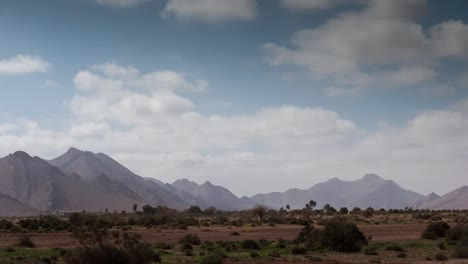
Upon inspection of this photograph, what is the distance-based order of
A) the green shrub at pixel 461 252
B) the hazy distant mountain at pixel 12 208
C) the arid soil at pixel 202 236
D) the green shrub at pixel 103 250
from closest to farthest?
the green shrub at pixel 103 250 < the green shrub at pixel 461 252 < the arid soil at pixel 202 236 < the hazy distant mountain at pixel 12 208

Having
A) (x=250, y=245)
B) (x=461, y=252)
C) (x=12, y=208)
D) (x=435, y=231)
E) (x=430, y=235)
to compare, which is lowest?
(x=461, y=252)

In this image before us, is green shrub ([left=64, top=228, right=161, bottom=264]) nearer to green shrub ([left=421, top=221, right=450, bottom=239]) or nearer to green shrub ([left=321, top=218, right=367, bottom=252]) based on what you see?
green shrub ([left=321, top=218, right=367, bottom=252])

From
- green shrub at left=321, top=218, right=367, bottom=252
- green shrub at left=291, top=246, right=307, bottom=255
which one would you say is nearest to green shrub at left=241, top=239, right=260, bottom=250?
green shrub at left=291, top=246, right=307, bottom=255

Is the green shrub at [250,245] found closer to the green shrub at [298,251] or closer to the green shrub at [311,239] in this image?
the green shrub at [311,239]

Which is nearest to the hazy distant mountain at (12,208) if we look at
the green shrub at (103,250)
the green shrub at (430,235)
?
the green shrub at (430,235)

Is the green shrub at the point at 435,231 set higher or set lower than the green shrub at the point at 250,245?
higher

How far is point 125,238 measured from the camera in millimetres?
21828

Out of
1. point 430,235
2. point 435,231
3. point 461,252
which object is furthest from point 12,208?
point 461,252

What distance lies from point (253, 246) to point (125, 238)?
2083cm

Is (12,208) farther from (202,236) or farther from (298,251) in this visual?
(298,251)

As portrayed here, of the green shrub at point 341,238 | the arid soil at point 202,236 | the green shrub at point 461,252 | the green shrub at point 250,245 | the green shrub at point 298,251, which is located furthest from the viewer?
the arid soil at point 202,236

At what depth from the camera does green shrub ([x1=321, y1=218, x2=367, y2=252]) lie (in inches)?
1544

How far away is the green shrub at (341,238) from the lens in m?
39.2

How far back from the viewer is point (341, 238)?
39.5 metres
